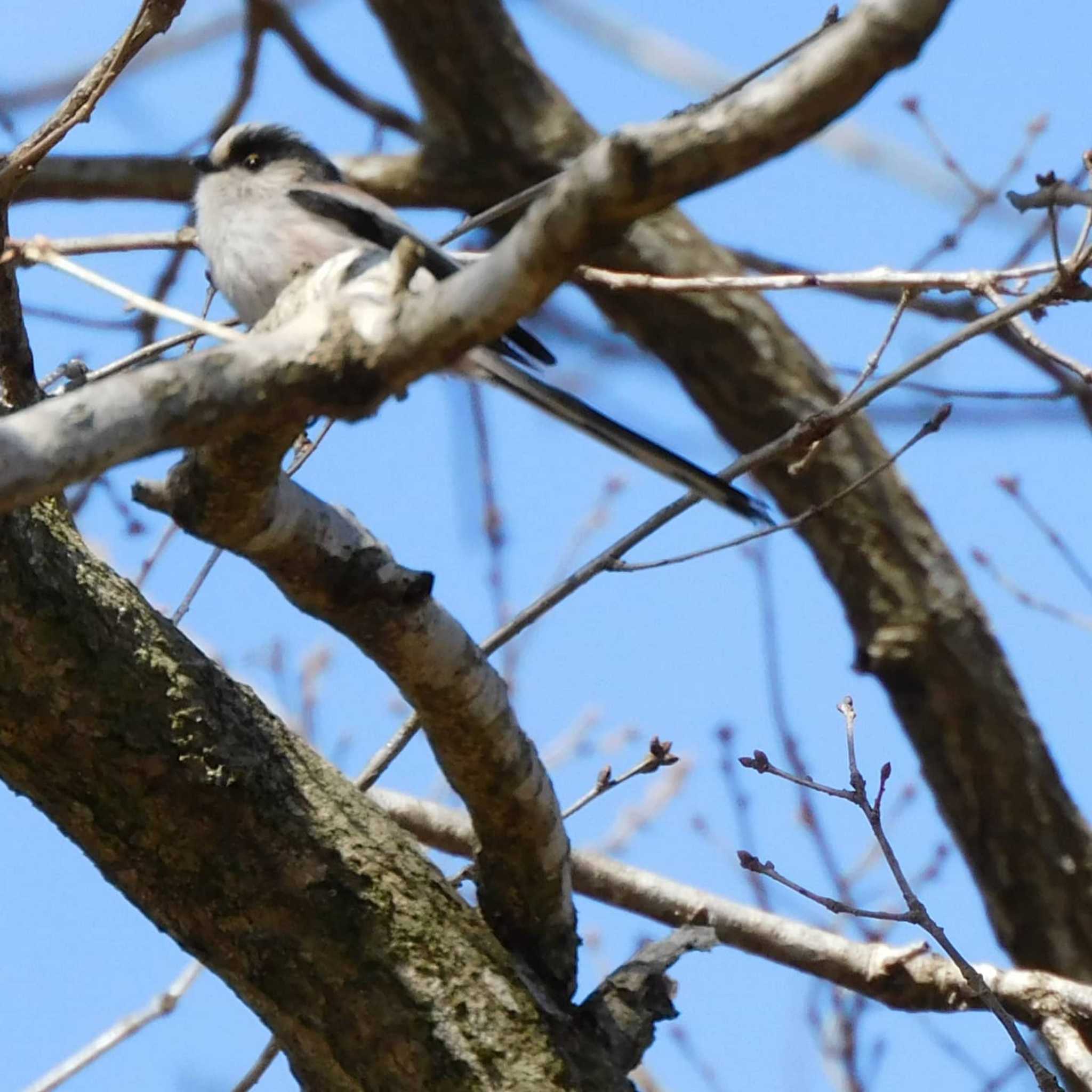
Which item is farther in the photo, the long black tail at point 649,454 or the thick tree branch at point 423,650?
the long black tail at point 649,454

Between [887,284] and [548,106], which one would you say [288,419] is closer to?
[887,284]

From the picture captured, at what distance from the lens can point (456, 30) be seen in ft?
13.2

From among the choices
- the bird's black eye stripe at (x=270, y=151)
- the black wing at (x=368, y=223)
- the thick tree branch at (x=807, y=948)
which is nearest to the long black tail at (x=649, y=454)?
the black wing at (x=368, y=223)

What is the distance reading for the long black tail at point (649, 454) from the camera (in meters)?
2.21

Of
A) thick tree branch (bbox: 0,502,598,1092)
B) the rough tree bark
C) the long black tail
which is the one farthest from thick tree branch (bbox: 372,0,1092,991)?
thick tree branch (bbox: 0,502,598,1092)

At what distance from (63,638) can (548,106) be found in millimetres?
2700

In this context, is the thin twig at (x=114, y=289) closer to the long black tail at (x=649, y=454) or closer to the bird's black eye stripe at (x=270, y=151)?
the long black tail at (x=649, y=454)

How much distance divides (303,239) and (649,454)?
44.6 inches

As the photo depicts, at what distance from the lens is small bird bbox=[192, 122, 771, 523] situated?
7.39 ft

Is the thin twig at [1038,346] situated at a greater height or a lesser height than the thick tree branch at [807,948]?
greater

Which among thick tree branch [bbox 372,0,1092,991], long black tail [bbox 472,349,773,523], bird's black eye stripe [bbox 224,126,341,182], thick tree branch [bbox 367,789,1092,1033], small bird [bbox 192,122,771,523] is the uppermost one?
thick tree branch [bbox 372,0,1092,991]

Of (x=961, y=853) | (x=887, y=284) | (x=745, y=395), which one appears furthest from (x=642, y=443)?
(x=961, y=853)

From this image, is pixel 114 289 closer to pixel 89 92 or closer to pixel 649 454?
pixel 89 92

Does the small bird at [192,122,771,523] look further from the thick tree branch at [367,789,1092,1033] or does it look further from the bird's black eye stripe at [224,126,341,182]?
the thick tree branch at [367,789,1092,1033]
